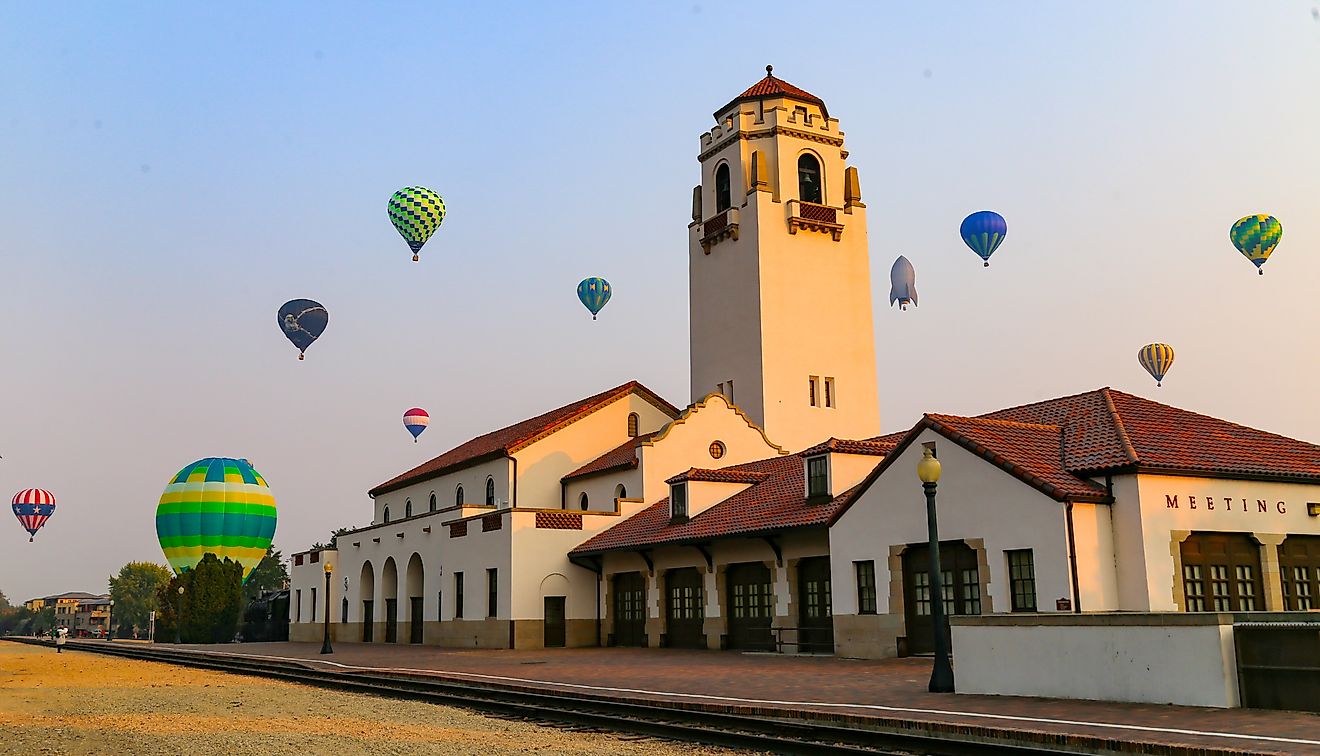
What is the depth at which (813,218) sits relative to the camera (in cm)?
5369

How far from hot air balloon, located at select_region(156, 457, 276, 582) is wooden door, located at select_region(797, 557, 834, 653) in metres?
39.7

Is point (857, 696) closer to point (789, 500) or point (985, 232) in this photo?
point (789, 500)

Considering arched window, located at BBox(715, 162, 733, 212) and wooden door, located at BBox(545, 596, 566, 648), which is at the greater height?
arched window, located at BBox(715, 162, 733, 212)

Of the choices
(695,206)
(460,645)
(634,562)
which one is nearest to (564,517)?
(634,562)

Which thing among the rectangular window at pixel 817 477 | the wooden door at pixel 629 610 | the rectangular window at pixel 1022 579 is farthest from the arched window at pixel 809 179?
the rectangular window at pixel 1022 579

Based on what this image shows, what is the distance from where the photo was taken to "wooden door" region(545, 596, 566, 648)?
A: 140 feet

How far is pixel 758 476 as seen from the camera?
41.3 meters

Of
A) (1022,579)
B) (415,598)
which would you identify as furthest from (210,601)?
(1022,579)

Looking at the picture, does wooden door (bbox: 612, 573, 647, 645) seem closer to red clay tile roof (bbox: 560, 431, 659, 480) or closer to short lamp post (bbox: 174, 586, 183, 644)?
red clay tile roof (bbox: 560, 431, 659, 480)

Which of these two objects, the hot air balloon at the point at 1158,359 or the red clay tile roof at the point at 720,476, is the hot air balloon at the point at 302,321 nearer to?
the red clay tile roof at the point at 720,476

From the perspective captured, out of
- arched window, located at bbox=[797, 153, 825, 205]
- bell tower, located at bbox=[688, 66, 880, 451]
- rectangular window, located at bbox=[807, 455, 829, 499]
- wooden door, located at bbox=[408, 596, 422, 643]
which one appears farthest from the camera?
arched window, located at bbox=[797, 153, 825, 205]

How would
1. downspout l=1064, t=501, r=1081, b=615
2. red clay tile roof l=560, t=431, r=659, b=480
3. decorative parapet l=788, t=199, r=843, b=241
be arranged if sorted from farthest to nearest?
decorative parapet l=788, t=199, r=843, b=241
red clay tile roof l=560, t=431, r=659, b=480
downspout l=1064, t=501, r=1081, b=615

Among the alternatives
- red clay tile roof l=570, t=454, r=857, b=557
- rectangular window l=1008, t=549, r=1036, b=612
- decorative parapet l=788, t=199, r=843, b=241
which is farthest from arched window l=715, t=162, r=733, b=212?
rectangular window l=1008, t=549, r=1036, b=612

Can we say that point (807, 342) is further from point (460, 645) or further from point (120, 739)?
point (120, 739)
